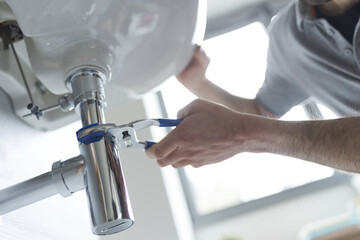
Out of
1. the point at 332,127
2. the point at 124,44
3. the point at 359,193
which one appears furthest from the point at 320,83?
the point at 359,193

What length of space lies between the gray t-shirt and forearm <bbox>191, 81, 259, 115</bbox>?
0.04m

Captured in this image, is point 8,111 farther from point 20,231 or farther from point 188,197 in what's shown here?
point 188,197

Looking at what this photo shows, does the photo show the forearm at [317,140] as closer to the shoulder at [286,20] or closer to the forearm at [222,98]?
the forearm at [222,98]

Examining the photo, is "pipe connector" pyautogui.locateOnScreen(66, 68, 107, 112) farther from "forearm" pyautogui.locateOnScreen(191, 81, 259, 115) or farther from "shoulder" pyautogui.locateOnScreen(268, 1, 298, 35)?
"shoulder" pyautogui.locateOnScreen(268, 1, 298, 35)

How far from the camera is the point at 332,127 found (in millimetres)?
578

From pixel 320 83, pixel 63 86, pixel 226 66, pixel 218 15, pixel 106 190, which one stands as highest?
pixel 218 15

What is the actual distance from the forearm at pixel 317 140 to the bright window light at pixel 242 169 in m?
1.09

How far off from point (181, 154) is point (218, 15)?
160 centimetres

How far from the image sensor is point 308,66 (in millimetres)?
938

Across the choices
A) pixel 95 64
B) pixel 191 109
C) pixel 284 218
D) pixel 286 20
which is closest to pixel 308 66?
pixel 286 20

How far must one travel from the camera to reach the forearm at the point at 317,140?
56 cm

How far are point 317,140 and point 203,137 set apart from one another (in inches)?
7.6

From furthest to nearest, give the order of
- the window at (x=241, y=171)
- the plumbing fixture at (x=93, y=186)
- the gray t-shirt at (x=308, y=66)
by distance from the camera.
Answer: the window at (x=241, y=171) → the gray t-shirt at (x=308, y=66) → the plumbing fixture at (x=93, y=186)

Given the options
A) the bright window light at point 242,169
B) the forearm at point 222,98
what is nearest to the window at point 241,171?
the bright window light at point 242,169
